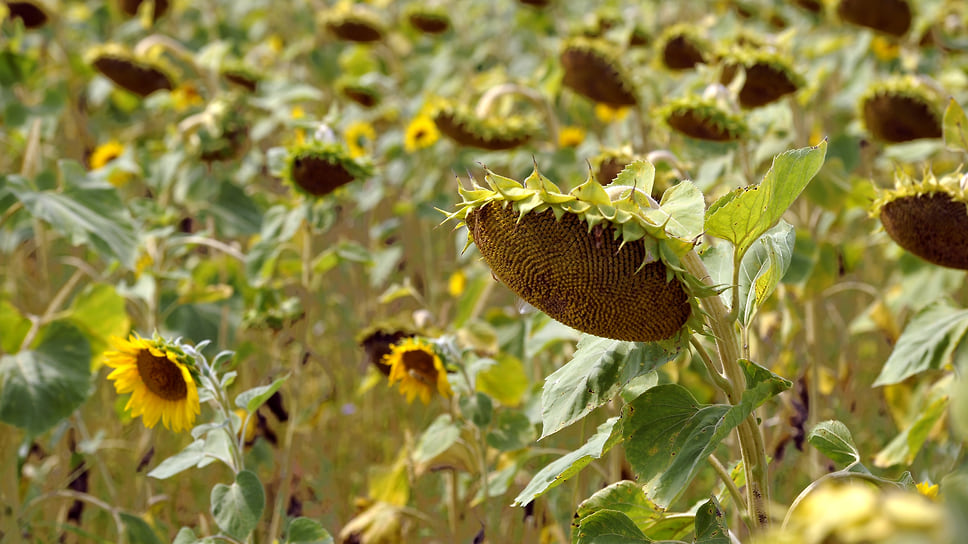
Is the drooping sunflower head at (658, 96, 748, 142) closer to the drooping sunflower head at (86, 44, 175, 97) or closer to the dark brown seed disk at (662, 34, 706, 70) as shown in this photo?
the dark brown seed disk at (662, 34, 706, 70)

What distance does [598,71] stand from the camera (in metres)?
2.02

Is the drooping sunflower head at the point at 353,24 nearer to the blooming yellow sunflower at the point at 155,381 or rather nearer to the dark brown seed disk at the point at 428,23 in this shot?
the dark brown seed disk at the point at 428,23

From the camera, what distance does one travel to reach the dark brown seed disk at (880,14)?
7.63 ft


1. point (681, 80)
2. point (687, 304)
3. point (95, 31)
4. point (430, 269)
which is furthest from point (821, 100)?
point (95, 31)

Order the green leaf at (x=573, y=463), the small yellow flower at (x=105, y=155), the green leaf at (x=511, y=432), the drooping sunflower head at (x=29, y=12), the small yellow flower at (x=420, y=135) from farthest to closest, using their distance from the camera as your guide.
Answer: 1. the drooping sunflower head at (x=29, y=12)
2. the small yellow flower at (x=105, y=155)
3. the small yellow flower at (x=420, y=135)
4. the green leaf at (x=511, y=432)
5. the green leaf at (x=573, y=463)

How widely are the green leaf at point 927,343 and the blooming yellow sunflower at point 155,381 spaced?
0.96 metres

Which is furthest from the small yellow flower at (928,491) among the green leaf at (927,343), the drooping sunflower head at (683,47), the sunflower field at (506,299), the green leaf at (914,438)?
the drooping sunflower head at (683,47)

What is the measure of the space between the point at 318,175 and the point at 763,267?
2.82ft

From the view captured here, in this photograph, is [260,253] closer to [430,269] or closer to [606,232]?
[430,269]

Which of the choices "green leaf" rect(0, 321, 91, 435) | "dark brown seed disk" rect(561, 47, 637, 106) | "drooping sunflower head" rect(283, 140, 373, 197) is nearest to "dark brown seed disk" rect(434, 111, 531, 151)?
"dark brown seed disk" rect(561, 47, 637, 106)

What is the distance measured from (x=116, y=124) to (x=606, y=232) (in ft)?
11.1

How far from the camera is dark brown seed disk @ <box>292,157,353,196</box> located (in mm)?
1573

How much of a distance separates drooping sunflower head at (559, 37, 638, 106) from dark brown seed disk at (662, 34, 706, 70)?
0.24 m

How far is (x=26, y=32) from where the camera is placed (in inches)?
121
